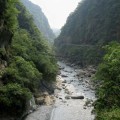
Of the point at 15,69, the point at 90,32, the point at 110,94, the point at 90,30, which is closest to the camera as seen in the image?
the point at 110,94

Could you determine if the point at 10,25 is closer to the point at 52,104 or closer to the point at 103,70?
the point at 52,104

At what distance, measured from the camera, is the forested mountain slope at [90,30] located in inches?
5069

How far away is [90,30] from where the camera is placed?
496 feet

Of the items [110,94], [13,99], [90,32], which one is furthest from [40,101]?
[90,32]

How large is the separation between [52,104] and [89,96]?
1096cm

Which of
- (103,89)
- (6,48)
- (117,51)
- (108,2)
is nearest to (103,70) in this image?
(117,51)

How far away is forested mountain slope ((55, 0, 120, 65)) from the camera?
129 metres

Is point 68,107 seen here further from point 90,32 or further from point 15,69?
point 90,32

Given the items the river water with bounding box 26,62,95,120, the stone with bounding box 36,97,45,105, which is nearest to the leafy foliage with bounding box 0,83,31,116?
the river water with bounding box 26,62,95,120

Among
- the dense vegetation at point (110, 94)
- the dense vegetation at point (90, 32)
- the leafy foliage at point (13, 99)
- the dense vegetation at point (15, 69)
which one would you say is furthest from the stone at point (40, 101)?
the dense vegetation at point (90, 32)

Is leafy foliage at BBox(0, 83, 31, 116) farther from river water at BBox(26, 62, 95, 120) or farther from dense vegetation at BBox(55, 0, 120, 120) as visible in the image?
dense vegetation at BBox(55, 0, 120, 120)

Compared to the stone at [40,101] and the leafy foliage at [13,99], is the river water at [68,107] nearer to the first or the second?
the stone at [40,101]

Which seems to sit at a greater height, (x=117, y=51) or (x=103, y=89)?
(x=117, y=51)

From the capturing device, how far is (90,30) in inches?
5950
